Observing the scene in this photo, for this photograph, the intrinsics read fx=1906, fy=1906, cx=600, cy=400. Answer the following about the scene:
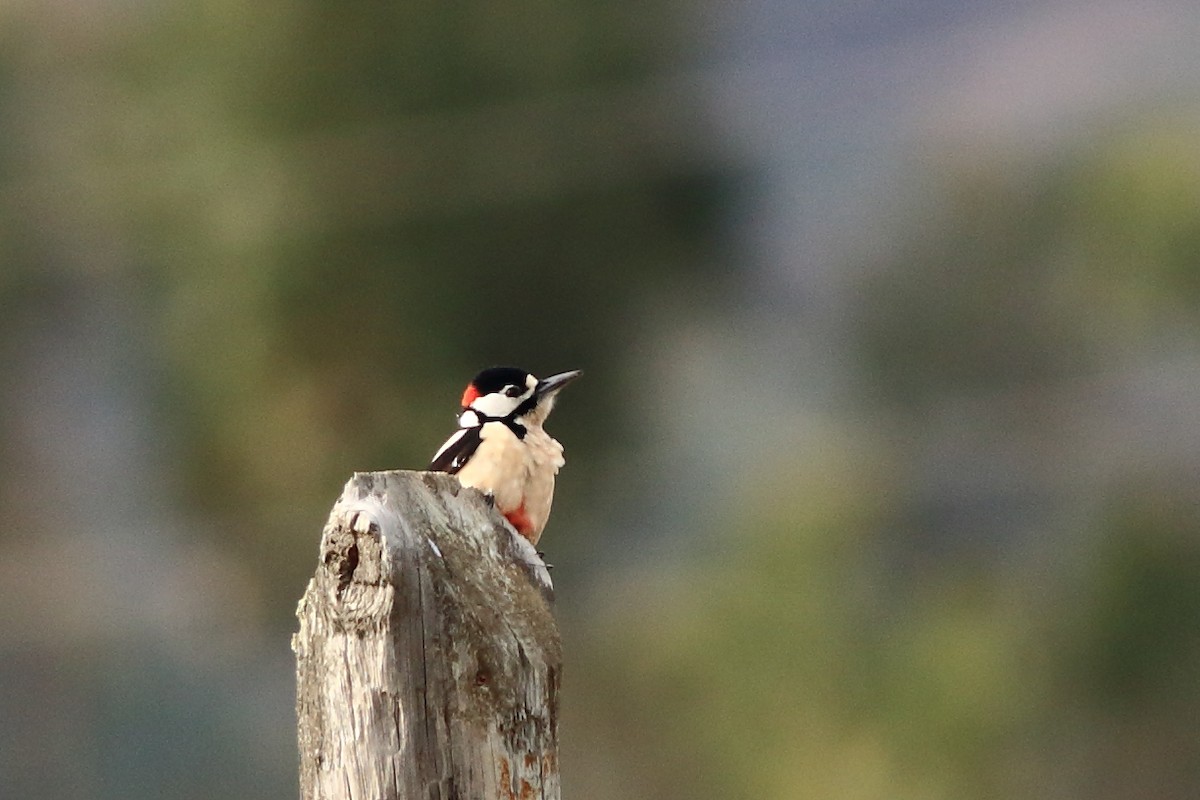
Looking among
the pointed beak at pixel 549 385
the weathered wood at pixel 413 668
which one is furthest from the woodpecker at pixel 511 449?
the weathered wood at pixel 413 668

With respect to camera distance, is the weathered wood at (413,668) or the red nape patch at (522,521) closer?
the weathered wood at (413,668)

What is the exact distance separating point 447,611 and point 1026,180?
1463 cm

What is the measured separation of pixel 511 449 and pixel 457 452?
247 millimetres

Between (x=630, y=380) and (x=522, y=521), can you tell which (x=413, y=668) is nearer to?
(x=522, y=521)

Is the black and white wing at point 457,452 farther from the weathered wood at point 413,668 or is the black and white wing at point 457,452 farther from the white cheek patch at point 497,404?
the weathered wood at point 413,668

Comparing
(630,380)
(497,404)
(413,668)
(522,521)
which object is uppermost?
(630,380)

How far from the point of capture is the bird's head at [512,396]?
5.54 metres

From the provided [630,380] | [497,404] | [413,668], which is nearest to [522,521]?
[497,404]

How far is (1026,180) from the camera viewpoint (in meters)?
16.7

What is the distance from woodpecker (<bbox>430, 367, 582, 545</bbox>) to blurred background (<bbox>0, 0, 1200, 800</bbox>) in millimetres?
7441

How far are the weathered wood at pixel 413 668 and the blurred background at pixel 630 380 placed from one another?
32.4ft

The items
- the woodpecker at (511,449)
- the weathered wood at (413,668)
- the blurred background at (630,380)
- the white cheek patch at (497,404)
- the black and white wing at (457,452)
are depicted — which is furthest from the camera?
the blurred background at (630,380)

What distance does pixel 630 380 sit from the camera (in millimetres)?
16766

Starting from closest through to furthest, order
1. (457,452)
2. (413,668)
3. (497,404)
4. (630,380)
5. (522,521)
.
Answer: (413,668)
(522,521)
(457,452)
(497,404)
(630,380)
